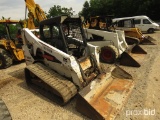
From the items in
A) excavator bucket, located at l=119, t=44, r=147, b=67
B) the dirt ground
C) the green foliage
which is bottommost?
the dirt ground

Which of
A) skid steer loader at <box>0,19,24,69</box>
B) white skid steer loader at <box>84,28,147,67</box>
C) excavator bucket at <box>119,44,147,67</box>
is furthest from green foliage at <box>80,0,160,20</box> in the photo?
skid steer loader at <box>0,19,24,69</box>

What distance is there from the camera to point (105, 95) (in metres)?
4.98

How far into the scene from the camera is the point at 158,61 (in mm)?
8867

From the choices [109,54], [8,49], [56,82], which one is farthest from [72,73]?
[8,49]

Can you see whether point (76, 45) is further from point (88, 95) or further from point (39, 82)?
point (88, 95)

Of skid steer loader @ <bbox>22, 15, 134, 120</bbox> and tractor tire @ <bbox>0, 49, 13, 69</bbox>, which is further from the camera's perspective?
tractor tire @ <bbox>0, 49, 13, 69</bbox>

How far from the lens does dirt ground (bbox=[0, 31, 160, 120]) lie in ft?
14.8

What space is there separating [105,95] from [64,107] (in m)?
1.08

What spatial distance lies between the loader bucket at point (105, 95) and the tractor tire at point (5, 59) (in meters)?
5.08

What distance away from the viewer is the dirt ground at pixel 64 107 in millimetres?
4516

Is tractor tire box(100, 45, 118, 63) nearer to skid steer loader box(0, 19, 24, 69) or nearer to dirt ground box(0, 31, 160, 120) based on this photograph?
dirt ground box(0, 31, 160, 120)

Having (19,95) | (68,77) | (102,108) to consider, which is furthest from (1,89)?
(102,108)

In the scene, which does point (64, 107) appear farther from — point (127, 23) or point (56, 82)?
point (127, 23)

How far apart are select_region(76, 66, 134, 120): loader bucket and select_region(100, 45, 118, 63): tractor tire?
276 cm
